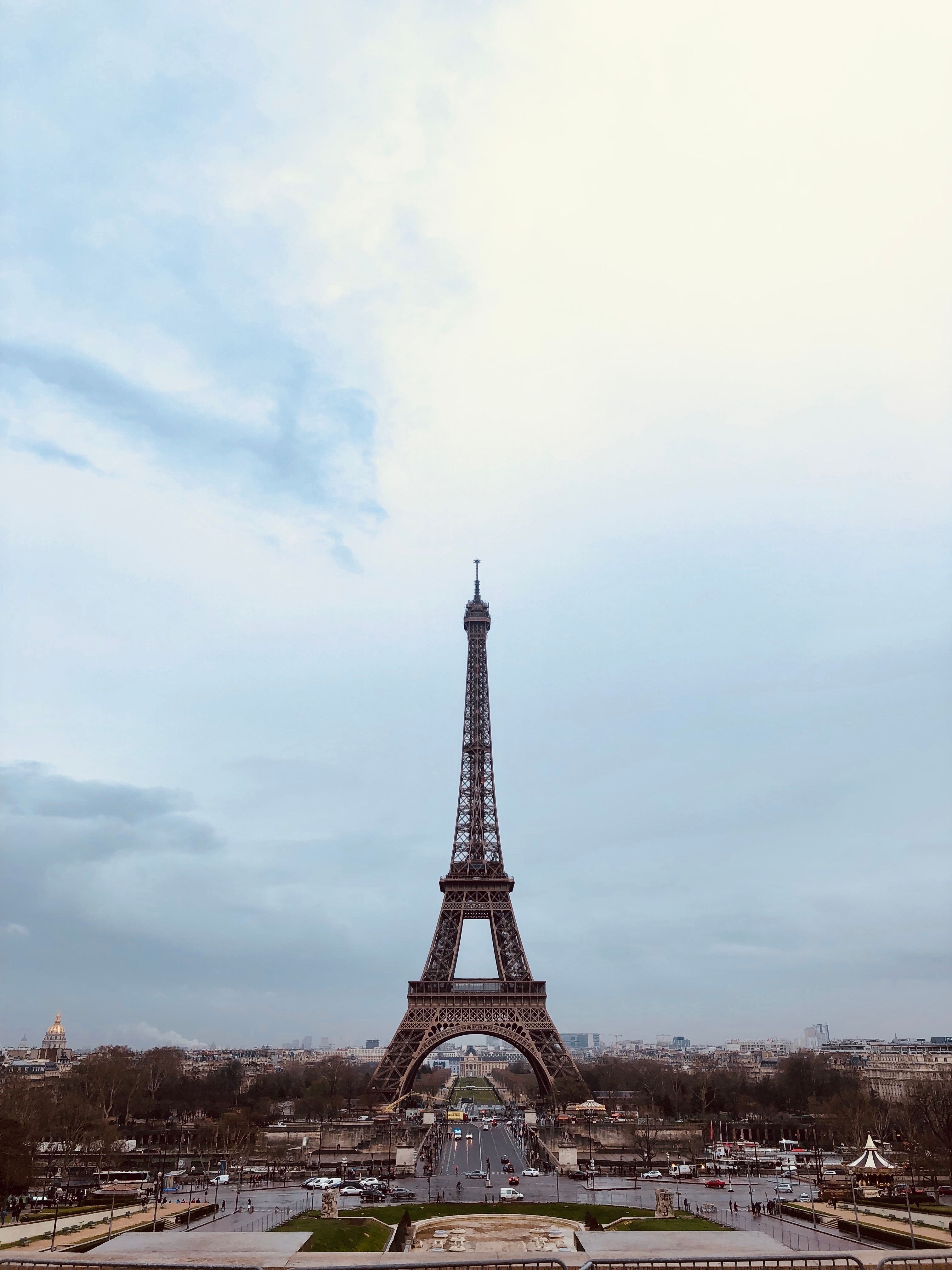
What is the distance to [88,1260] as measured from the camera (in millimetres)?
20203

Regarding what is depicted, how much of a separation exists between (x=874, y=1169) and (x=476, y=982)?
45.9m

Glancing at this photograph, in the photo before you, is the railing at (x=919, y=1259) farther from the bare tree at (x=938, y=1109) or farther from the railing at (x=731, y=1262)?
the bare tree at (x=938, y=1109)

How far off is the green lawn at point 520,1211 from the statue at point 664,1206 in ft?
1.44

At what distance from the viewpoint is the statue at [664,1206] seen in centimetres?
4388

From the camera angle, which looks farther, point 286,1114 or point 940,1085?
point 286,1114

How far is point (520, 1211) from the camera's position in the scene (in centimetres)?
4556

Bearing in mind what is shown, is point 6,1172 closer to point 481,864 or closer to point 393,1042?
point 393,1042

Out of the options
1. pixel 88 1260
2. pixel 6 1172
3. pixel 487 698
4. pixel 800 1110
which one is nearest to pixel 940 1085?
pixel 800 1110

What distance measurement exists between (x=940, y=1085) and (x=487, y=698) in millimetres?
56883

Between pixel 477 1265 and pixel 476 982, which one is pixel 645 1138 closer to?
pixel 476 982

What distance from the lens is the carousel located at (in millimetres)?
48875

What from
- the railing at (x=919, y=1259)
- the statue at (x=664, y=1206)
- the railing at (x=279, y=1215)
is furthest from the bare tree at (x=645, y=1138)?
the railing at (x=919, y=1259)

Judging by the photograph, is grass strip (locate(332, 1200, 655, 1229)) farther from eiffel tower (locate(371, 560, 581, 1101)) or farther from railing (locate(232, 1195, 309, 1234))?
eiffel tower (locate(371, 560, 581, 1101))

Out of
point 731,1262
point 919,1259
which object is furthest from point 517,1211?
point 919,1259
